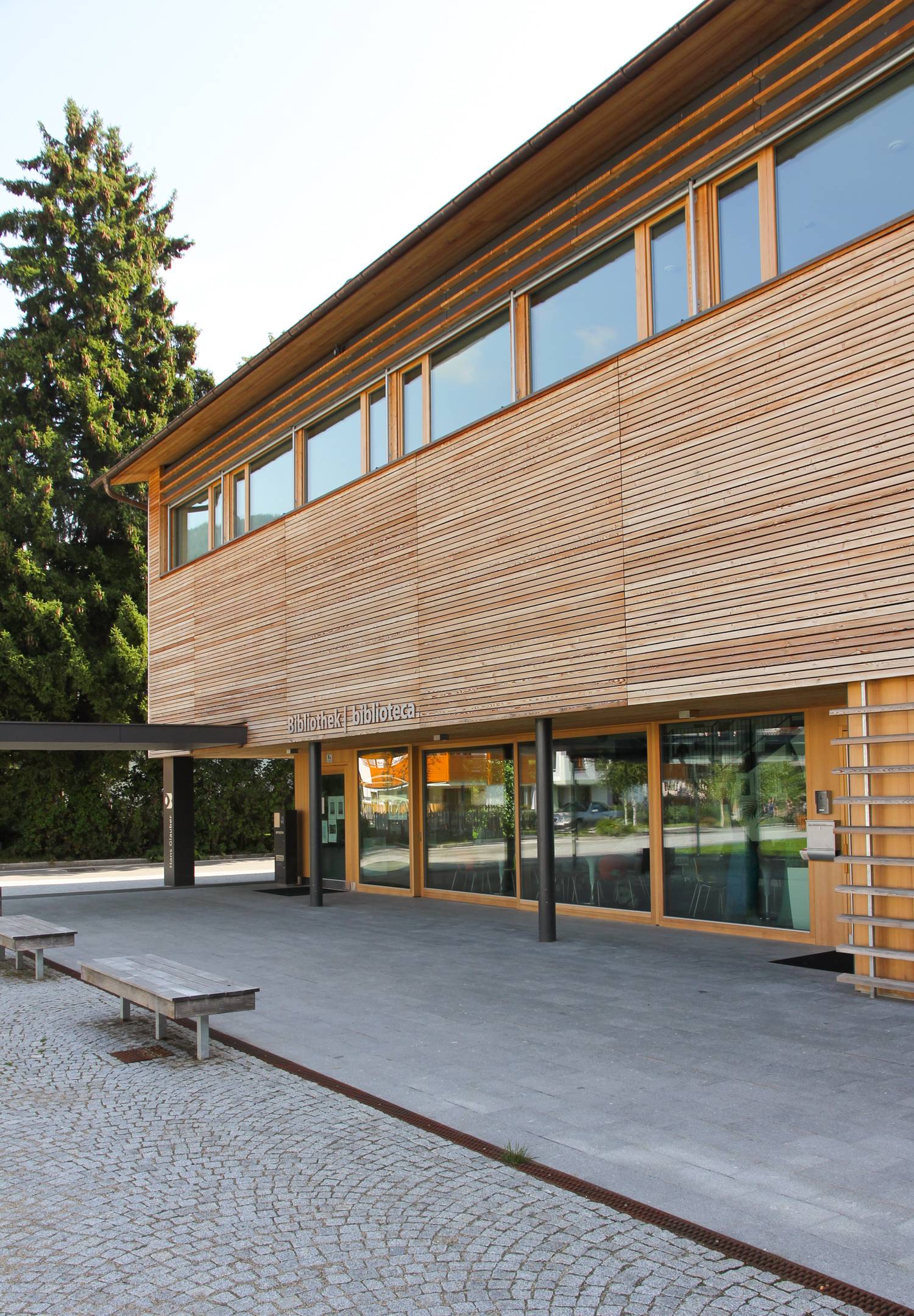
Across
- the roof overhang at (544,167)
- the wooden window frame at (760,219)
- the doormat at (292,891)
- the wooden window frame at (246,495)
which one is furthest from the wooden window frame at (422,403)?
the doormat at (292,891)

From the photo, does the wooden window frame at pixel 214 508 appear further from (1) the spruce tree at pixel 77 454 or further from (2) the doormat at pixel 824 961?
(2) the doormat at pixel 824 961

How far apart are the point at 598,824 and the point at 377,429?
6.05m

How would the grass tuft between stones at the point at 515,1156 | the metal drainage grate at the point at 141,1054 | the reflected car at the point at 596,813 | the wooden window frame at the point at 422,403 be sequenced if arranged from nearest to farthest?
1. the grass tuft between stones at the point at 515,1156
2. the metal drainage grate at the point at 141,1054
3. the reflected car at the point at 596,813
4. the wooden window frame at the point at 422,403

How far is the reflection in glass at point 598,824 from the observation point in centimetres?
1284

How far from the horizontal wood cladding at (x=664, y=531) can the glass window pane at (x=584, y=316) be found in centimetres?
37

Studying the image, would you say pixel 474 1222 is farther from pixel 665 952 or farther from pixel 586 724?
pixel 586 724

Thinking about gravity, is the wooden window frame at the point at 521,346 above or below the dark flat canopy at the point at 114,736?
above

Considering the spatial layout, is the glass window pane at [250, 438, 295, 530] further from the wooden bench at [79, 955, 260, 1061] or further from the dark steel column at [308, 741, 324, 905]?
the wooden bench at [79, 955, 260, 1061]

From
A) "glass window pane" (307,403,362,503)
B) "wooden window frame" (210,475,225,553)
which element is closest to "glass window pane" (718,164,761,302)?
"glass window pane" (307,403,362,503)

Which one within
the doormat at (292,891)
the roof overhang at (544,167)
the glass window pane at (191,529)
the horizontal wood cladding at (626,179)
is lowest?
the doormat at (292,891)

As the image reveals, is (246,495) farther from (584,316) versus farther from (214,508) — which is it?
(584,316)

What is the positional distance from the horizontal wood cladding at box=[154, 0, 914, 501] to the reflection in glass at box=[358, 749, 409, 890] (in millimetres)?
5678

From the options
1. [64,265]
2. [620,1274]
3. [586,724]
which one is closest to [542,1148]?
[620,1274]

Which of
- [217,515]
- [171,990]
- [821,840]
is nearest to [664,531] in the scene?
[821,840]
